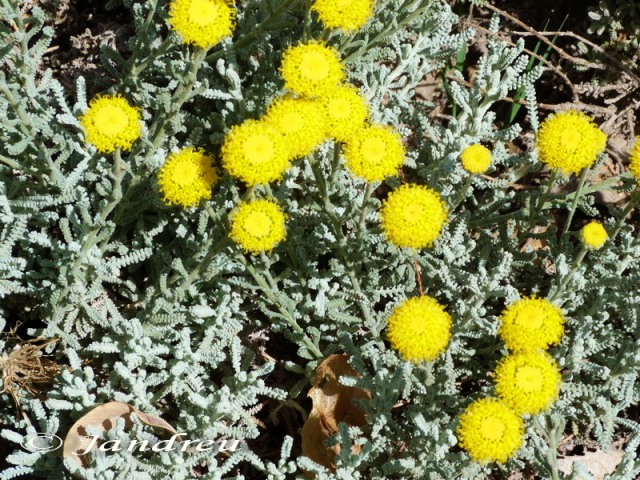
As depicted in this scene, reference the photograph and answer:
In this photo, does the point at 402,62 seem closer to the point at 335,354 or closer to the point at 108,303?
the point at 335,354

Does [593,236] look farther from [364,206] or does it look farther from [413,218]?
[364,206]

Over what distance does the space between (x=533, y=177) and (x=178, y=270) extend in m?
2.36

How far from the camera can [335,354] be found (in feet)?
11.4

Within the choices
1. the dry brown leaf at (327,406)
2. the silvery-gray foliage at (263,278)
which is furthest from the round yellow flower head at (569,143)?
the dry brown leaf at (327,406)

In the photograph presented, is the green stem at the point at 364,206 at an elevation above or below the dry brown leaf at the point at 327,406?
above

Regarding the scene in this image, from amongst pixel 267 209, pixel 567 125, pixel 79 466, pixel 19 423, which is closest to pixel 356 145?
pixel 267 209

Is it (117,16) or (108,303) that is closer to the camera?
(108,303)

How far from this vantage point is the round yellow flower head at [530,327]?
277 centimetres

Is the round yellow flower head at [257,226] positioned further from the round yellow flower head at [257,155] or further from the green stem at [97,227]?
the green stem at [97,227]

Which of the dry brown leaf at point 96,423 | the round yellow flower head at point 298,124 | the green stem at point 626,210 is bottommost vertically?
the dry brown leaf at point 96,423

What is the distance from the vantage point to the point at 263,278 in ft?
11.1

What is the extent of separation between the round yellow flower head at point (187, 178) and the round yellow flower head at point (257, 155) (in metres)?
0.13

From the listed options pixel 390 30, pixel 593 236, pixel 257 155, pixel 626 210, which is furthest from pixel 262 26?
pixel 626 210

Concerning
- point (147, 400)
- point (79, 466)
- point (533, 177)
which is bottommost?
point (79, 466)
